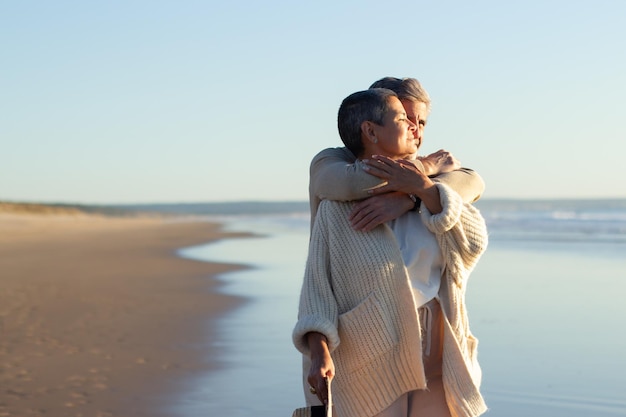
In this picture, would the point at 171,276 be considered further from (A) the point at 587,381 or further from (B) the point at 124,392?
(A) the point at 587,381

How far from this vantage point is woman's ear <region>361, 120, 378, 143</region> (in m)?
2.73

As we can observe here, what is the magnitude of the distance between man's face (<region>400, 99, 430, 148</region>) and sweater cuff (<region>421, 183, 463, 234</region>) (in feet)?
0.94

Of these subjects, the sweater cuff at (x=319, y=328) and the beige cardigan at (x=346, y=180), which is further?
A: the beige cardigan at (x=346, y=180)

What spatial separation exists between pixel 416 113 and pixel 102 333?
22.9 feet

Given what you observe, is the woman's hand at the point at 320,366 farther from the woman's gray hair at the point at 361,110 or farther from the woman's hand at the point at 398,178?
the woman's gray hair at the point at 361,110

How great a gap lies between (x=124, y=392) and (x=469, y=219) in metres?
4.56

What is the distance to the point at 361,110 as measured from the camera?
272cm

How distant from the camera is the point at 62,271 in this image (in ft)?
52.1

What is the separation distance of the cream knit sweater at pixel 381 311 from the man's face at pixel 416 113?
0.92ft

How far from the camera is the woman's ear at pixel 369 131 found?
8.96 ft

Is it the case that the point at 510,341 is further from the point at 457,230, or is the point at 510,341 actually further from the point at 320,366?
the point at 320,366

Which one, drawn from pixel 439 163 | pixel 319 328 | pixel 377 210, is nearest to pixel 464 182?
pixel 439 163

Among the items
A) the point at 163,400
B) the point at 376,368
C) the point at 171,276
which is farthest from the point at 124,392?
the point at 171,276

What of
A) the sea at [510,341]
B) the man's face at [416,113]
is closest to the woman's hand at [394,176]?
the man's face at [416,113]
